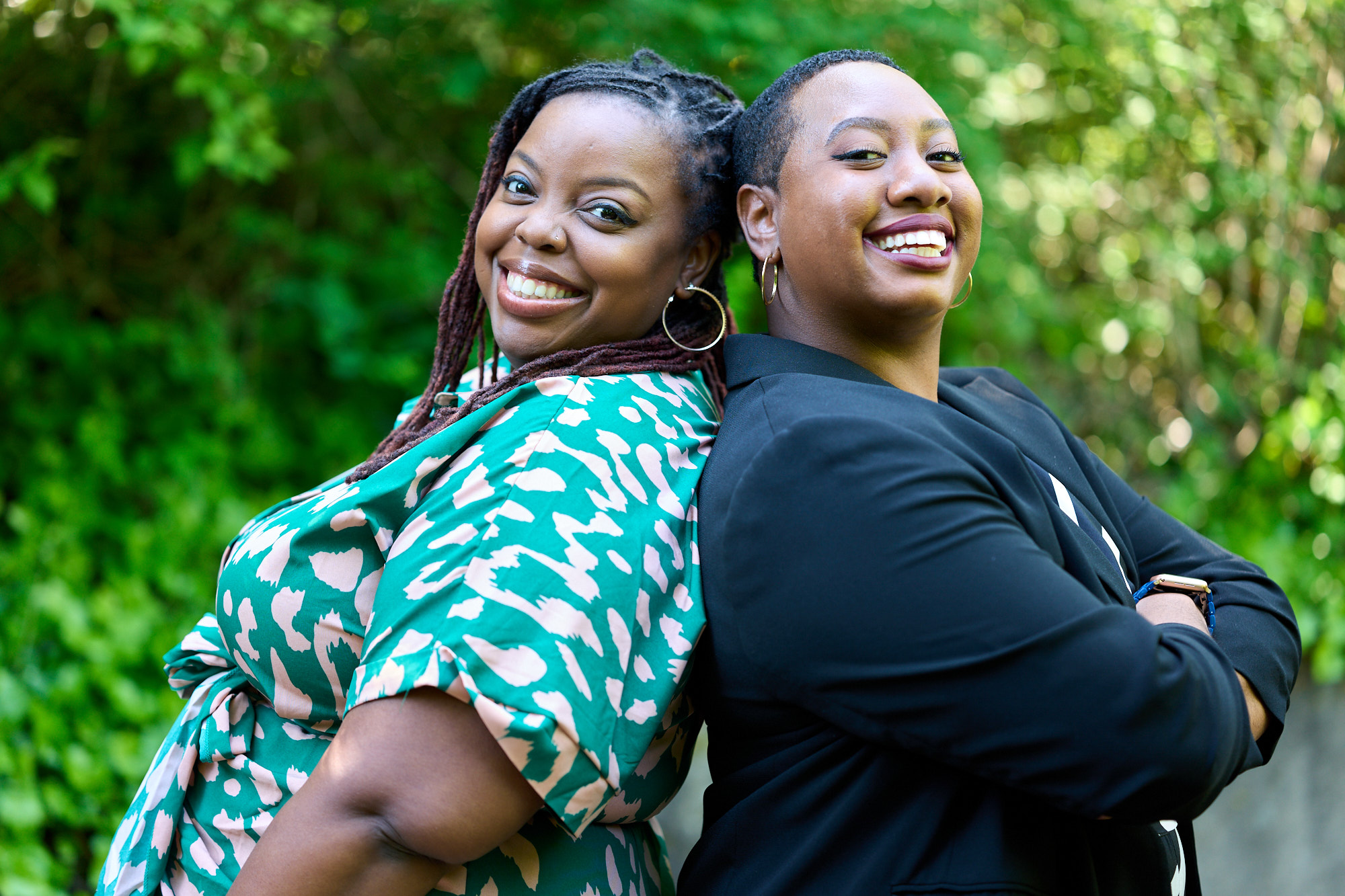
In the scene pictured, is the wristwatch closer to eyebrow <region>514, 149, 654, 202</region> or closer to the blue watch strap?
the blue watch strap

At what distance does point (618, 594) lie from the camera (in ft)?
4.65

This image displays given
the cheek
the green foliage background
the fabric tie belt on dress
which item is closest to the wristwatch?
the cheek

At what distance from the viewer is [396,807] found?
1.35m

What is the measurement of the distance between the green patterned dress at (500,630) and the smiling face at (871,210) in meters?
0.30

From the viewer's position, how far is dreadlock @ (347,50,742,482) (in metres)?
1.77

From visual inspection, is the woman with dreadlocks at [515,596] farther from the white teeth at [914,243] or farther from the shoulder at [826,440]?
the white teeth at [914,243]

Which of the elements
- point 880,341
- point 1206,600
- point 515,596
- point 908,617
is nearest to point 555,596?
point 515,596

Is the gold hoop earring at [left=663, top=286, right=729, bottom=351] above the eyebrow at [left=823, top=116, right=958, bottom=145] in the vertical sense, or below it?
below

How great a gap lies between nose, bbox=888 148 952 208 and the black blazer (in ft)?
1.11

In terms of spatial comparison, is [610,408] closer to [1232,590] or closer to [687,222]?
[687,222]

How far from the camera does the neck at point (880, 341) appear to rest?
5.98ft

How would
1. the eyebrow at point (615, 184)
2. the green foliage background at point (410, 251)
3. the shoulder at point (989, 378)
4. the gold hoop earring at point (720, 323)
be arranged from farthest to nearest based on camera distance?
the green foliage background at point (410, 251), the shoulder at point (989, 378), the gold hoop earring at point (720, 323), the eyebrow at point (615, 184)

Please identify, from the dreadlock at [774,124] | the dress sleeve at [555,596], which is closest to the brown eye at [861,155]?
the dreadlock at [774,124]

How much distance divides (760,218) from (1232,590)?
1.05 metres
